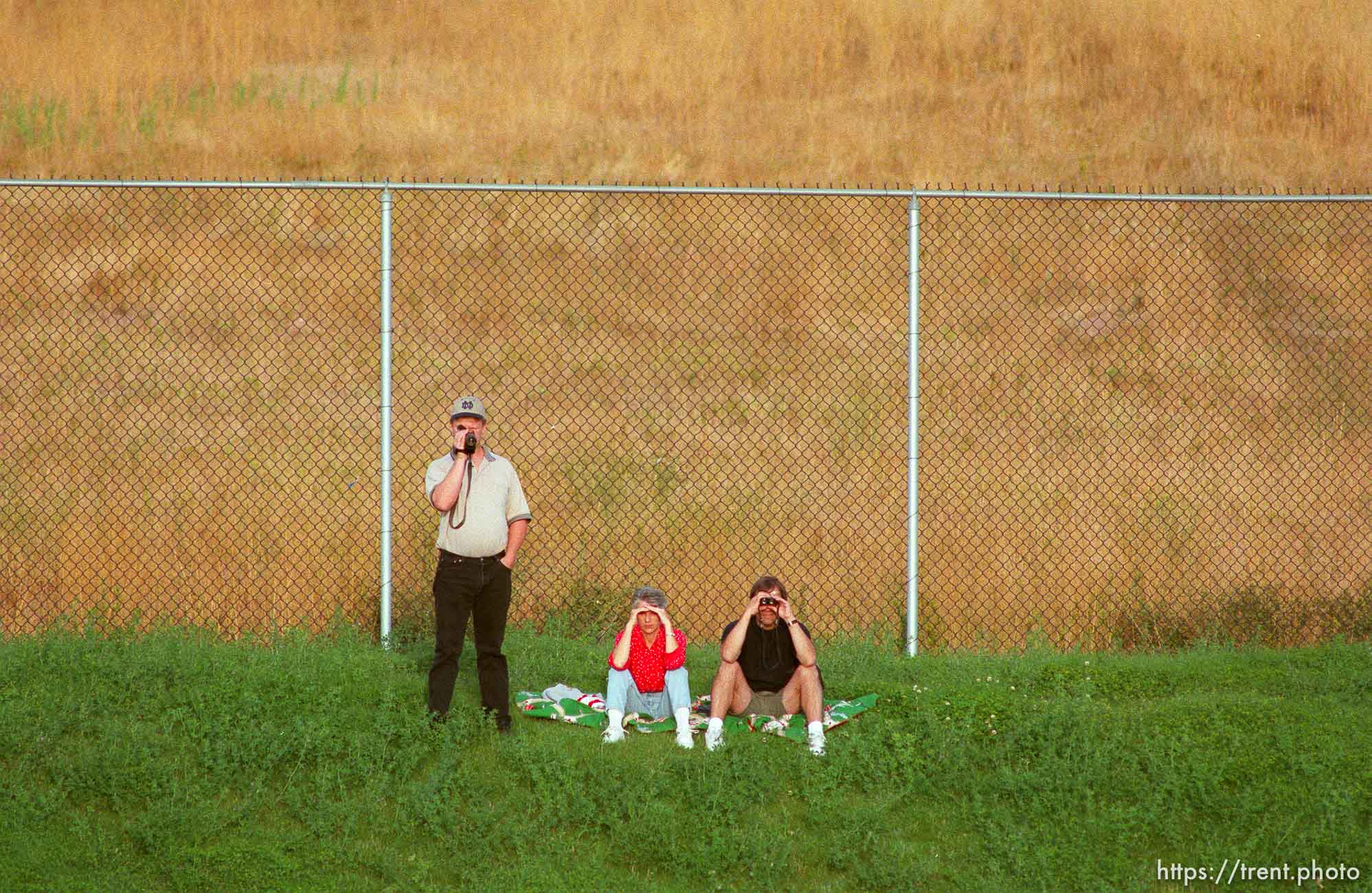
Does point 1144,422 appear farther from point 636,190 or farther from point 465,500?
point 465,500

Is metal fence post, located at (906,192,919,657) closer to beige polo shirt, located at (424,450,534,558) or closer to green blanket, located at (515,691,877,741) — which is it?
green blanket, located at (515,691,877,741)

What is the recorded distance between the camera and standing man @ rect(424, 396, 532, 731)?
21.0ft

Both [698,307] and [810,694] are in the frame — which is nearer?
[810,694]

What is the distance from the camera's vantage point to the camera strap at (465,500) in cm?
643

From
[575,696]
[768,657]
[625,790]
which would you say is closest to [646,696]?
[575,696]

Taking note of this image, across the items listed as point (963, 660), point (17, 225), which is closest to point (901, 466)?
point (963, 660)

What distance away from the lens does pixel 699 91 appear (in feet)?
60.3

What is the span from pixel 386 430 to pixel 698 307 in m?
7.80

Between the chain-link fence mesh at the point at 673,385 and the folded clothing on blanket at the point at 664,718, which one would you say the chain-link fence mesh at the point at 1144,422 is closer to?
the chain-link fence mesh at the point at 673,385

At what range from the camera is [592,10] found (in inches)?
753

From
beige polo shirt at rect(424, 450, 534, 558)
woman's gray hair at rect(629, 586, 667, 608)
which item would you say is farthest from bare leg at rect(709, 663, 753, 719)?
beige polo shirt at rect(424, 450, 534, 558)

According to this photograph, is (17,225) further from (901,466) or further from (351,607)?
(901,466)

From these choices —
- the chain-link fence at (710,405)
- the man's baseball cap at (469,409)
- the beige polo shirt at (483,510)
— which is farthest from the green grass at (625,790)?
the chain-link fence at (710,405)

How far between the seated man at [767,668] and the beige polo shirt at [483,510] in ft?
4.18
